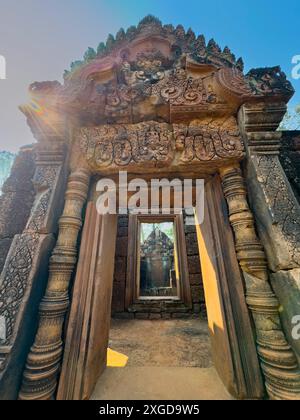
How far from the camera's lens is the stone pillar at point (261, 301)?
1098 mm

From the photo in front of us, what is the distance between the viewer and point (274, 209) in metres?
1.37

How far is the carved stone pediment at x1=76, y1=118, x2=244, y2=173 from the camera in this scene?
5.39ft

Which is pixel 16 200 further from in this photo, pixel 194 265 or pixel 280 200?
pixel 194 265

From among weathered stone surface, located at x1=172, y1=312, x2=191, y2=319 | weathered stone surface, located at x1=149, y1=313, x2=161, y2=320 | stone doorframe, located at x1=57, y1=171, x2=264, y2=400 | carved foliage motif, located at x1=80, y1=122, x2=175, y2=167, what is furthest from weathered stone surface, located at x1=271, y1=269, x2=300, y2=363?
weathered stone surface, located at x1=149, y1=313, x2=161, y2=320

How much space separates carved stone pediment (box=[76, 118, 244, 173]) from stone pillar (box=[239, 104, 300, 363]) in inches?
5.6

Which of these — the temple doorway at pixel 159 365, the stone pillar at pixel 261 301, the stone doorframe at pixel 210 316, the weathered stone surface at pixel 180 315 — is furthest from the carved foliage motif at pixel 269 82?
the weathered stone surface at pixel 180 315

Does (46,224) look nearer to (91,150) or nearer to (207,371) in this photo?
(91,150)

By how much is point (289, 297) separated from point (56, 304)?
167 cm

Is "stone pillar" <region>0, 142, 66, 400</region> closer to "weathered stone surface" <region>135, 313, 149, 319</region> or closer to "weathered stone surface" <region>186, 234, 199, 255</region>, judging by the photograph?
"weathered stone surface" <region>135, 313, 149, 319</region>

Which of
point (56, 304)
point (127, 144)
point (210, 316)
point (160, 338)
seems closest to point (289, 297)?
point (210, 316)

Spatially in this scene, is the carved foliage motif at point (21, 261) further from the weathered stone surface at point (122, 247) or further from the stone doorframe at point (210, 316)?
the weathered stone surface at point (122, 247)

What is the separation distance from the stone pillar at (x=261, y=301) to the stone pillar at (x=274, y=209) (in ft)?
0.19
